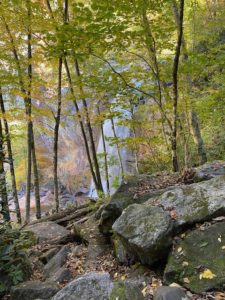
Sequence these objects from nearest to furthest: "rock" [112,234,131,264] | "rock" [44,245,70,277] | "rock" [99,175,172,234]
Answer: "rock" [112,234,131,264] < "rock" [44,245,70,277] < "rock" [99,175,172,234]

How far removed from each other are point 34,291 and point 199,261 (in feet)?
5.72

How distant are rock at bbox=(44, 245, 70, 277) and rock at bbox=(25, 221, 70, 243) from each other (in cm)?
70

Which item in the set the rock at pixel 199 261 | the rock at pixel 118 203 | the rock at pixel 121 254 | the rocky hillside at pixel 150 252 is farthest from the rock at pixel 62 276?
the rock at pixel 199 261

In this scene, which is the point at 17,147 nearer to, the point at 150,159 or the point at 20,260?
the point at 150,159

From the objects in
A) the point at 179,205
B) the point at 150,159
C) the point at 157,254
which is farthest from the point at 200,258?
the point at 150,159

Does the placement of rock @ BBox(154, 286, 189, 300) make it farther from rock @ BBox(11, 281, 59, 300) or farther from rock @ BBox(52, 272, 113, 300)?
rock @ BBox(11, 281, 59, 300)

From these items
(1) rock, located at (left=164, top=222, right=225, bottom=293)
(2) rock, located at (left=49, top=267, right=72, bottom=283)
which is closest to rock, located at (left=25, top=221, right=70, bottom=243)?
(2) rock, located at (left=49, top=267, right=72, bottom=283)

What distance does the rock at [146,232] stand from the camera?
8.95 ft

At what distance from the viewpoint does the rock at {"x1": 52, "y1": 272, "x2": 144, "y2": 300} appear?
7.79 feet

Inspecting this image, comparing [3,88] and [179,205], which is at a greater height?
[3,88]

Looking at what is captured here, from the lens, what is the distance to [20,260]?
139 inches

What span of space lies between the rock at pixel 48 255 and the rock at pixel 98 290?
194cm

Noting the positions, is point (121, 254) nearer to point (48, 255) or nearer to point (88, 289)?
point (88, 289)

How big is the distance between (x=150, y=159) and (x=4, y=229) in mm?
7243
